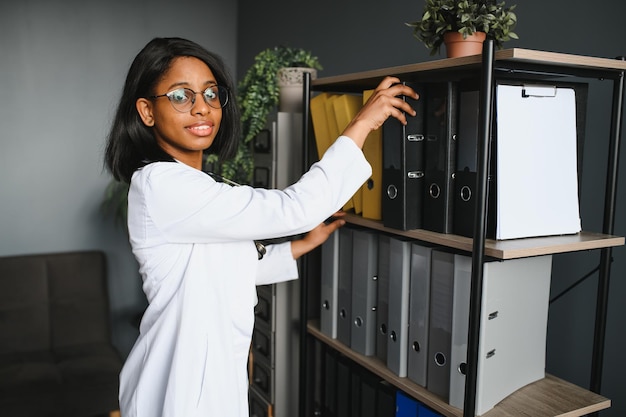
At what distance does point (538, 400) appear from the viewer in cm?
149

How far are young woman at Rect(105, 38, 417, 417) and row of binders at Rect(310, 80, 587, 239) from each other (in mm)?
103

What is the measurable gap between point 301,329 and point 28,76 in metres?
2.48

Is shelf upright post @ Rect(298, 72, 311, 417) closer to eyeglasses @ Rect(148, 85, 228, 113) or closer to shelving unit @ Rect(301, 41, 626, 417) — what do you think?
shelving unit @ Rect(301, 41, 626, 417)

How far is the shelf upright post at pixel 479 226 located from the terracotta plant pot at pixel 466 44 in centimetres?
18

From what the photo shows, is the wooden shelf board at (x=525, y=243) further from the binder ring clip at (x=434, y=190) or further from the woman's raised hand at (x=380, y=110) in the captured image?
the woman's raised hand at (x=380, y=110)

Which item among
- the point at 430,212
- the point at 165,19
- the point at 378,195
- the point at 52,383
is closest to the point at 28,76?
the point at 165,19

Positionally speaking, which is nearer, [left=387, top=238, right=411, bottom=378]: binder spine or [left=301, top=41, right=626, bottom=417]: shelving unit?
[left=301, top=41, right=626, bottom=417]: shelving unit

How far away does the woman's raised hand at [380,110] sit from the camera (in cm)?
143

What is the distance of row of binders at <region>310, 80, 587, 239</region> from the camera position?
4.40ft

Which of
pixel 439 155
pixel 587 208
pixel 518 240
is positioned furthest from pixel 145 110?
pixel 587 208

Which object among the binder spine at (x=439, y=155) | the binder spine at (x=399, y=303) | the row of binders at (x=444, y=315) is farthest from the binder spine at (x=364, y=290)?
the binder spine at (x=439, y=155)

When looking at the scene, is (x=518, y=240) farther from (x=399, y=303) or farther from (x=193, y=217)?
(x=193, y=217)

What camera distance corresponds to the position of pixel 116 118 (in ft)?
5.17

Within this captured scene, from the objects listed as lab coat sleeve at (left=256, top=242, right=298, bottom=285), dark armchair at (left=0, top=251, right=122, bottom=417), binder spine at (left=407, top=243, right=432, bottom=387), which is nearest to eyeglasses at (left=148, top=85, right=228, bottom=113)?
lab coat sleeve at (left=256, top=242, right=298, bottom=285)
